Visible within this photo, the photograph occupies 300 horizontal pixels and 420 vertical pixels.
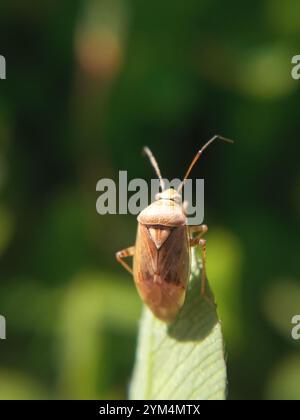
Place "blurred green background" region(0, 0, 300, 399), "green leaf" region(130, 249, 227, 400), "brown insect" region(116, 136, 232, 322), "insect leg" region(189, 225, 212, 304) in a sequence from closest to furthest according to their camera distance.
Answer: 1. "green leaf" region(130, 249, 227, 400)
2. "insect leg" region(189, 225, 212, 304)
3. "brown insect" region(116, 136, 232, 322)
4. "blurred green background" region(0, 0, 300, 399)

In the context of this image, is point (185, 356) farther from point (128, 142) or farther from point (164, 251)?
point (128, 142)

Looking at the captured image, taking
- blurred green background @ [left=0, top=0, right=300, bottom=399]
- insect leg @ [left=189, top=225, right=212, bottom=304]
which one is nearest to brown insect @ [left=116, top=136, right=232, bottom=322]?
insect leg @ [left=189, top=225, right=212, bottom=304]

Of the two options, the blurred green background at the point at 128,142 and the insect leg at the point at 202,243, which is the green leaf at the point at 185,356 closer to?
the insect leg at the point at 202,243

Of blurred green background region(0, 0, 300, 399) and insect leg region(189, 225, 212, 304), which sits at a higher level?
blurred green background region(0, 0, 300, 399)

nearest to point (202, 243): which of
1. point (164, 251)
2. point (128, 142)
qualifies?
point (164, 251)

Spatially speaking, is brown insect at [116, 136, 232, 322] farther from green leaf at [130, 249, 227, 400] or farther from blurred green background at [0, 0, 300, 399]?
blurred green background at [0, 0, 300, 399]

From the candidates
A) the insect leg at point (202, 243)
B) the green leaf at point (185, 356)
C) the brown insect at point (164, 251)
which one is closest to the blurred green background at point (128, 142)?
the insect leg at point (202, 243)

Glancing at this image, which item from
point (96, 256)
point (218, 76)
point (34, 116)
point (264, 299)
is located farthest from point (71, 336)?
point (218, 76)
